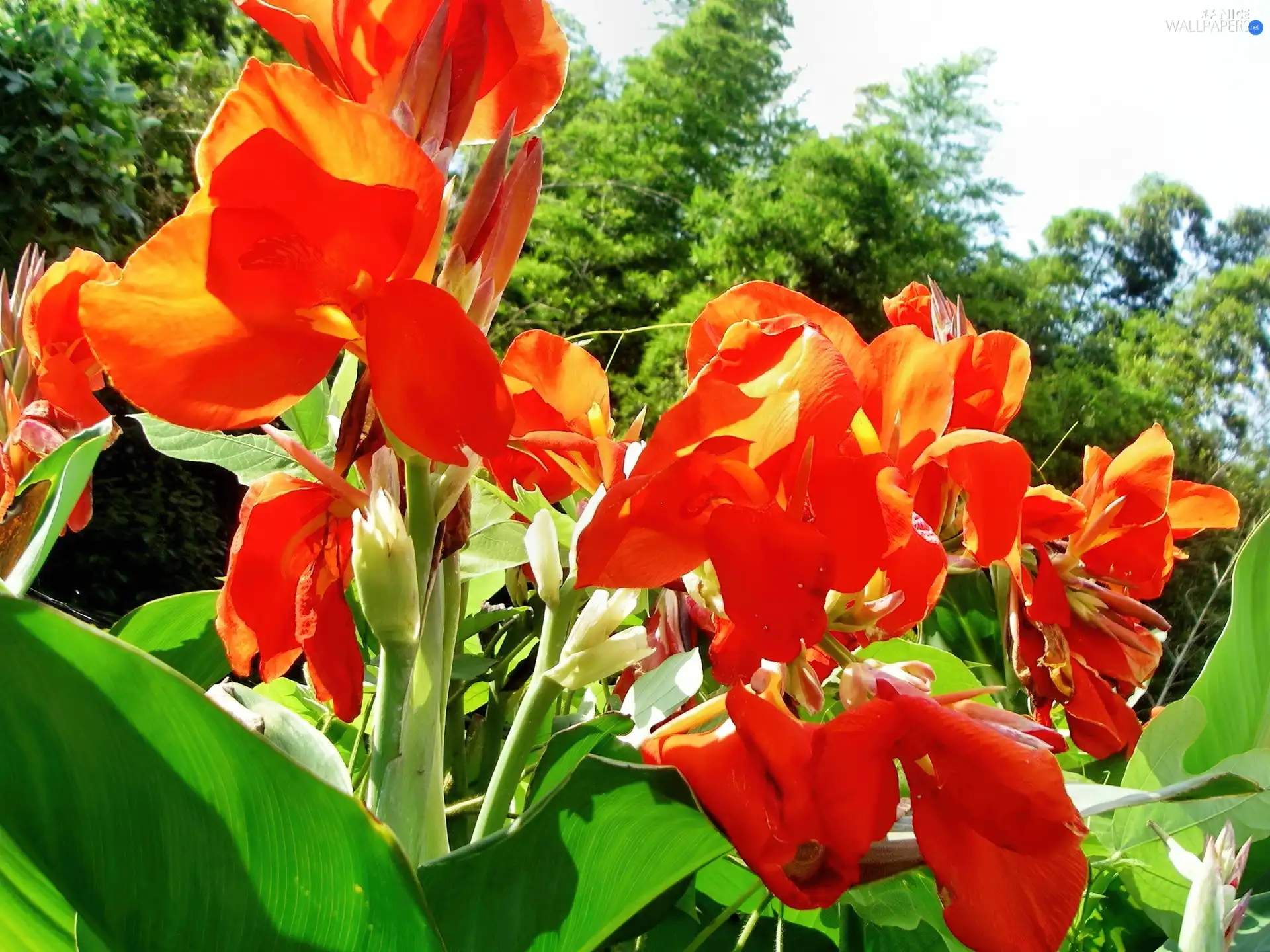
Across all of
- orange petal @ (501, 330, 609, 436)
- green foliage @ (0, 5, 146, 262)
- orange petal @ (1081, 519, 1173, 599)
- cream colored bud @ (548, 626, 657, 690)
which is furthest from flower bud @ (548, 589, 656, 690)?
green foliage @ (0, 5, 146, 262)

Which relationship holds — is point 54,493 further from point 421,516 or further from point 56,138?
point 56,138

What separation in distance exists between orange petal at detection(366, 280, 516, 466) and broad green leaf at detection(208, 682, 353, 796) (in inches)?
4.2

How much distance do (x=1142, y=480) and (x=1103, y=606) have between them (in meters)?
0.07

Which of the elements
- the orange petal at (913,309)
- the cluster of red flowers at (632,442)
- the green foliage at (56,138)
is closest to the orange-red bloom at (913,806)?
the cluster of red flowers at (632,442)

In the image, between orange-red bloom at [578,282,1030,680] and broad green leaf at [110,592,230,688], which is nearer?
orange-red bloom at [578,282,1030,680]

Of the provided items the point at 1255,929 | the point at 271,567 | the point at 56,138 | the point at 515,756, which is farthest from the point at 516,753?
the point at 56,138

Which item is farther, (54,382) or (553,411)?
(54,382)

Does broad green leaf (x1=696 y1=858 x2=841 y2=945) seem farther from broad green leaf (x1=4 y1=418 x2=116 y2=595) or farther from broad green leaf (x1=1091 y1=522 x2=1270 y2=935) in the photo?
broad green leaf (x1=4 y1=418 x2=116 y2=595)

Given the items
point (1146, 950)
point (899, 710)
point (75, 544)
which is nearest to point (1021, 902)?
point (899, 710)

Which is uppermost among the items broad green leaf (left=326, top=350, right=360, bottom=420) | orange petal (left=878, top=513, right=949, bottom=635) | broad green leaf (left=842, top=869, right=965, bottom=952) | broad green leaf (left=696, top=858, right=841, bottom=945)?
broad green leaf (left=326, top=350, right=360, bottom=420)

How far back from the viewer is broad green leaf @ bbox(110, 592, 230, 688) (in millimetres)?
475

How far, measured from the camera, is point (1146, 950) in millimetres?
473

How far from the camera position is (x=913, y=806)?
10.2 inches

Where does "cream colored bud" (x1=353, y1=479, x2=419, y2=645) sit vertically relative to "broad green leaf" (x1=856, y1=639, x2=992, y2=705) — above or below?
above
